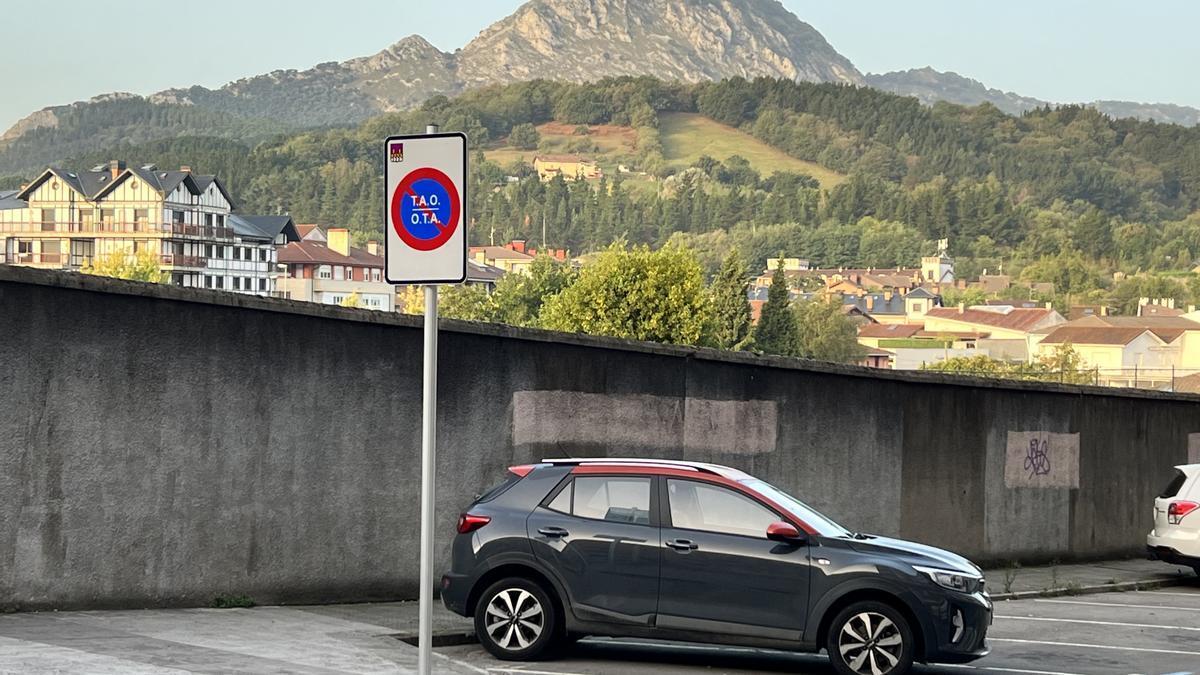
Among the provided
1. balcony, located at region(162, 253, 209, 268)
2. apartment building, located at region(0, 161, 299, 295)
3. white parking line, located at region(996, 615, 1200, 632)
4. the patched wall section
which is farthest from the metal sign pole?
balcony, located at region(162, 253, 209, 268)

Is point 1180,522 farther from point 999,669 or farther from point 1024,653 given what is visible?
point 999,669

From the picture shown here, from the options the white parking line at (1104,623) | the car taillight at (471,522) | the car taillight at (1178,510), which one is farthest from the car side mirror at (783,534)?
the car taillight at (1178,510)

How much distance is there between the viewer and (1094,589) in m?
19.6

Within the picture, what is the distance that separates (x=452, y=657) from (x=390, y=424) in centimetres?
323

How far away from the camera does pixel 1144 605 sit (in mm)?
17953

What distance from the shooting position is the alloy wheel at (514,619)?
11.6m

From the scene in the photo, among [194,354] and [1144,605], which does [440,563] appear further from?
[1144,605]

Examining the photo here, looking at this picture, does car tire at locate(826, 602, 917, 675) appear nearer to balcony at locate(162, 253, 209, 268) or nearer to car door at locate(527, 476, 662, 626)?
car door at locate(527, 476, 662, 626)

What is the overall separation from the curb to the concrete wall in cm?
192

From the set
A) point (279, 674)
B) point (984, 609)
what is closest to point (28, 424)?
point (279, 674)

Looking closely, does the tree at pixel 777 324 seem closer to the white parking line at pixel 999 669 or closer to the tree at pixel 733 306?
the tree at pixel 733 306

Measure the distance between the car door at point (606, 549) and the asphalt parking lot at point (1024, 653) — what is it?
0.49m

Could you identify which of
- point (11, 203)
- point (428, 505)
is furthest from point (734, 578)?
point (11, 203)

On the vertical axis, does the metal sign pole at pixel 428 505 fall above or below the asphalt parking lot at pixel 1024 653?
above
